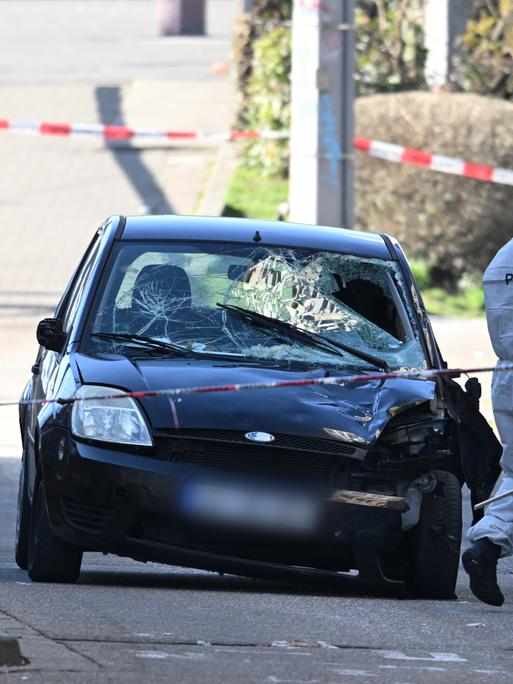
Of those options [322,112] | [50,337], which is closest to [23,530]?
[50,337]

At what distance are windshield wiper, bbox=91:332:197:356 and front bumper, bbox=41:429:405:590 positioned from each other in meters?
0.68

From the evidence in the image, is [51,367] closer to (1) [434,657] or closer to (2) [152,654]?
(2) [152,654]

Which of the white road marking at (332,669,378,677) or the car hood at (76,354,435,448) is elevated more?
the car hood at (76,354,435,448)

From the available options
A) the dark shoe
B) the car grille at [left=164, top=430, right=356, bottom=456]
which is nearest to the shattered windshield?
the car grille at [left=164, top=430, right=356, bottom=456]

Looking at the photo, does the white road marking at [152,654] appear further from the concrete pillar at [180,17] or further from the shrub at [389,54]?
the concrete pillar at [180,17]

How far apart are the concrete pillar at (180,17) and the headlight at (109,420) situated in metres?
31.1

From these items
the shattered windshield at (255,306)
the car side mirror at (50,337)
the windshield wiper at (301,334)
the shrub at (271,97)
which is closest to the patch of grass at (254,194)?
the shrub at (271,97)

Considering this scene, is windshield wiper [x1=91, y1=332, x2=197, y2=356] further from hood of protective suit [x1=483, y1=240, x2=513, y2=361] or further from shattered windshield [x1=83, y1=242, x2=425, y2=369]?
hood of protective suit [x1=483, y1=240, x2=513, y2=361]

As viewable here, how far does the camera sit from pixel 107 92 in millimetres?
27125

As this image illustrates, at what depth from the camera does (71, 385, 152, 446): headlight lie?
21.4 feet

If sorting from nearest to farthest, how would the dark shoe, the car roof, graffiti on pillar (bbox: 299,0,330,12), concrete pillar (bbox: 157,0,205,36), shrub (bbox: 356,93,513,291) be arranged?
the dark shoe → the car roof → graffiti on pillar (bbox: 299,0,330,12) → shrub (bbox: 356,93,513,291) → concrete pillar (bbox: 157,0,205,36)

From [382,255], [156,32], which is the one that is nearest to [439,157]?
[382,255]

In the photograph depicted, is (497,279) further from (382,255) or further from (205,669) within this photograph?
(205,669)

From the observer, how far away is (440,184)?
58.0 feet
